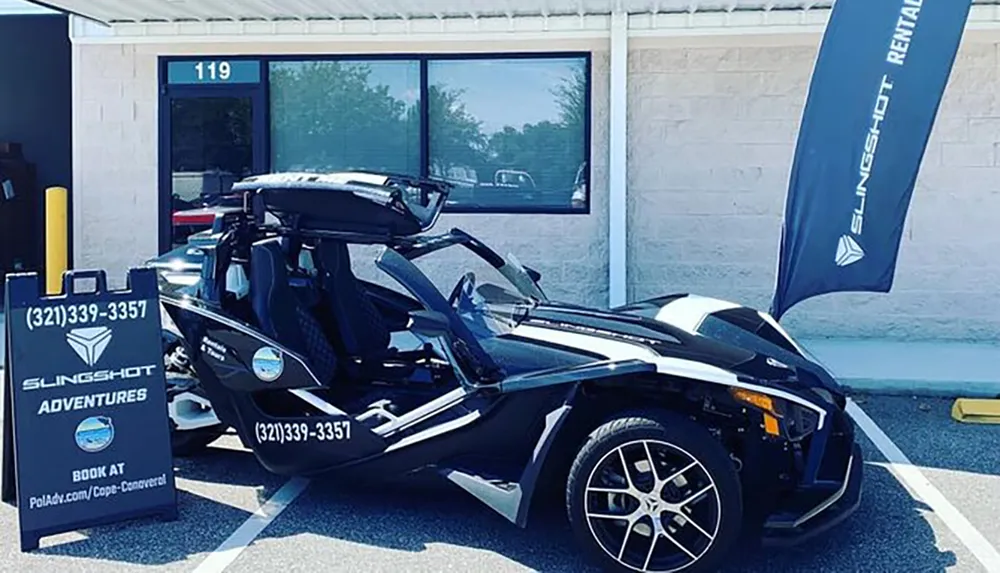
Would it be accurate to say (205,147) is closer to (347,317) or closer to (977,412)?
(347,317)

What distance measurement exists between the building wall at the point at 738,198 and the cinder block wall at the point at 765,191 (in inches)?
0.4

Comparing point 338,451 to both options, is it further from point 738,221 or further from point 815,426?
point 738,221

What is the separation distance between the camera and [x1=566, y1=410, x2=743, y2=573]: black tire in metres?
3.56

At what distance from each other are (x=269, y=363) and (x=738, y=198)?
5453mm

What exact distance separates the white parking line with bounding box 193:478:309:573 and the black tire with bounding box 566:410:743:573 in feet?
4.62

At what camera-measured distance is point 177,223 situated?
9.06 metres

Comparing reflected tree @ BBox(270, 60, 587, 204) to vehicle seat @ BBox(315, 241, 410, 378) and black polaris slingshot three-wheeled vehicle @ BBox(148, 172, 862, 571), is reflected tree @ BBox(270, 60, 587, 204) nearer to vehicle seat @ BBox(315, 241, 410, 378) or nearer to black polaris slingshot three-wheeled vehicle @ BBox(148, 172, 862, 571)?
black polaris slingshot three-wheeled vehicle @ BBox(148, 172, 862, 571)

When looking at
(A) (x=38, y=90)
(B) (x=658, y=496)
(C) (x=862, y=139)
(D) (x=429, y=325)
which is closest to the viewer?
(B) (x=658, y=496)

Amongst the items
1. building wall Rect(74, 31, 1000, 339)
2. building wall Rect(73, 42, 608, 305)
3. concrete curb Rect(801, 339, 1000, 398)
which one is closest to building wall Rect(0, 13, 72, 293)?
building wall Rect(73, 42, 608, 305)

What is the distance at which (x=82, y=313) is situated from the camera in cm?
418

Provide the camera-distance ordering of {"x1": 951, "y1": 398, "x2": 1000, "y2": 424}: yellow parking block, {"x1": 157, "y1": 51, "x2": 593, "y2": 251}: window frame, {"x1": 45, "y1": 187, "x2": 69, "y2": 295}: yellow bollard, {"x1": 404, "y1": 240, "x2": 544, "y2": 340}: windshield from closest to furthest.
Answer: {"x1": 404, "y1": 240, "x2": 544, "y2": 340}: windshield < {"x1": 951, "y1": 398, "x2": 1000, "y2": 424}: yellow parking block < {"x1": 45, "y1": 187, "x2": 69, "y2": 295}: yellow bollard < {"x1": 157, "y1": 51, "x2": 593, "y2": 251}: window frame

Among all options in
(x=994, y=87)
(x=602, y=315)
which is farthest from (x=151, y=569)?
(x=994, y=87)

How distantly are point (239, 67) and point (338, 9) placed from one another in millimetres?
1318

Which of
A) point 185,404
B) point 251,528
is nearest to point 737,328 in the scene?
point 251,528
